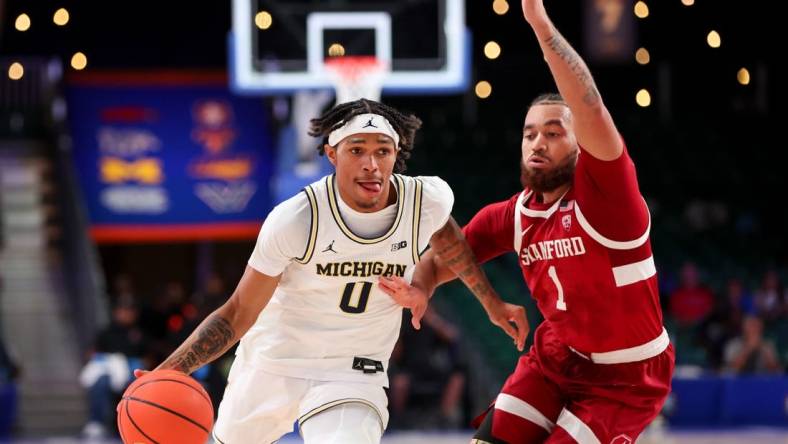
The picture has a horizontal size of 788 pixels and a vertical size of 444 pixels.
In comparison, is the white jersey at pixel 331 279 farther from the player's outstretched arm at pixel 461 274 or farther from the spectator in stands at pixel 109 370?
the spectator in stands at pixel 109 370

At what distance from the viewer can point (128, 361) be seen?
538 inches

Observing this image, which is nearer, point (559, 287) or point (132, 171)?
point (559, 287)

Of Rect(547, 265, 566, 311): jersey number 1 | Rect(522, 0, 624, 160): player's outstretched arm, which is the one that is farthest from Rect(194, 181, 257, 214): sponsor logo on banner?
Rect(522, 0, 624, 160): player's outstretched arm

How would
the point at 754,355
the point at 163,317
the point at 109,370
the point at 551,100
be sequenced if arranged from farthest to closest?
the point at 163,317 < the point at 754,355 < the point at 109,370 < the point at 551,100

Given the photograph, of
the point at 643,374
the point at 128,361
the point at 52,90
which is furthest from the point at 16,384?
the point at 643,374

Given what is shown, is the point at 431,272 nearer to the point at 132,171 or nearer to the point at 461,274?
the point at 461,274

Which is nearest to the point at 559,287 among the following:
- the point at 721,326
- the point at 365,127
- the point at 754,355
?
the point at 365,127

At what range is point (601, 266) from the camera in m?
5.16

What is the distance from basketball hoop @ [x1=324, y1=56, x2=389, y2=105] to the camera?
12359 mm

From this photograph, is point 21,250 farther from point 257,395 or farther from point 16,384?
point 257,395

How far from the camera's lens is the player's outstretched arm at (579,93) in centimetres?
493

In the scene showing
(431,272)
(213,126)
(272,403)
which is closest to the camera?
(272,403)

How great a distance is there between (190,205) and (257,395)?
1412 cm

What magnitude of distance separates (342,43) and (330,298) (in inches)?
304
